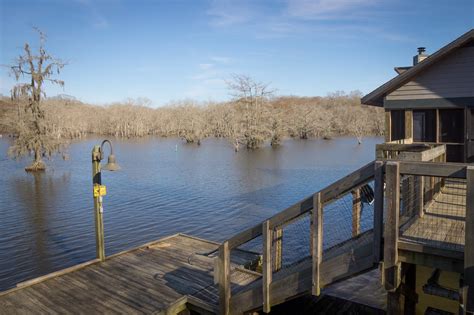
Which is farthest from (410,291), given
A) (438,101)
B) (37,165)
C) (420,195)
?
(37,165)

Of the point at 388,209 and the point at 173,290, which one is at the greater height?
the point at 388,209

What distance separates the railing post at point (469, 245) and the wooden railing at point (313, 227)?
0.95 meters

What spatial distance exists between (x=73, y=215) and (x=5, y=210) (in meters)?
4.45

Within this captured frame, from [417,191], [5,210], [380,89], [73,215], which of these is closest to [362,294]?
[417,191]

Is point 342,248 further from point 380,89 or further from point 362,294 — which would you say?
point 380,89

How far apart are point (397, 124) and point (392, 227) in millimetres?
7929

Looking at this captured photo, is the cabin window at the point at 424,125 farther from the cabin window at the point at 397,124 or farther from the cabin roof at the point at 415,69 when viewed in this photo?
the cabin roof at the point at 415,69

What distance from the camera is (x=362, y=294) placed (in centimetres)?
980

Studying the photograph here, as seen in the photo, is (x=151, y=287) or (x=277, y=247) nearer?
(x=151, y=287)

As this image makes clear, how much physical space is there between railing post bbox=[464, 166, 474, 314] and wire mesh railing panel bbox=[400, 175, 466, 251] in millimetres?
305

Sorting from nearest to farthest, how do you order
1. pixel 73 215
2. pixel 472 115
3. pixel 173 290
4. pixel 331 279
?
pixel 331 279 → pixel 173 290 → pixel 472 115 → pixel 73 215

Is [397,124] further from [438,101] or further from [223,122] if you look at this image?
[223,122]

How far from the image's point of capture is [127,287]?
9164 mm

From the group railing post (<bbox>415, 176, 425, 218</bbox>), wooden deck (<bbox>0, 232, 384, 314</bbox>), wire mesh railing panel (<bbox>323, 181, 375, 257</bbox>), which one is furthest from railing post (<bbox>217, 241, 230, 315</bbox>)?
wire mesh railing panel (<bbox>323, 181, 375, 257</bbox>)
